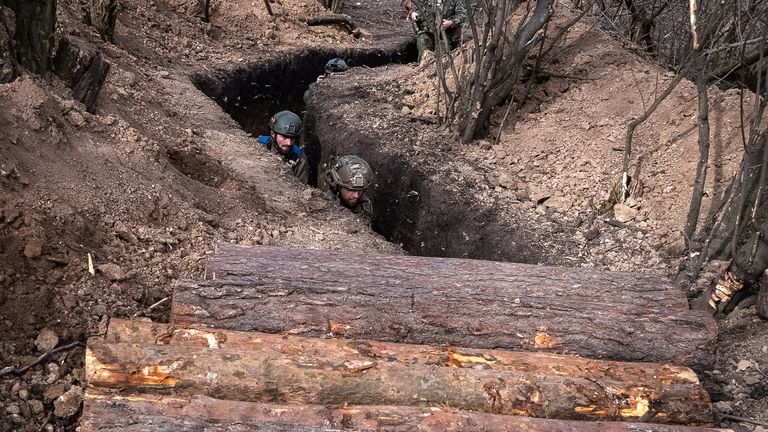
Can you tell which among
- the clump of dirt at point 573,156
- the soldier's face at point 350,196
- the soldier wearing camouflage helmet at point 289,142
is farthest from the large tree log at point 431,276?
the soldier wearing camouflage helmet at point 289,142

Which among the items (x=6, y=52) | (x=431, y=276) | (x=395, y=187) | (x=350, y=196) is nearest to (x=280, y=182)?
(x=350, y=196)

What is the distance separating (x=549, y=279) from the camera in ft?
13.2

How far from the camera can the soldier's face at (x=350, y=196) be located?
23.5 feet

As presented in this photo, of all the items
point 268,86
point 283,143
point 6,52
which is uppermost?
point 268,86

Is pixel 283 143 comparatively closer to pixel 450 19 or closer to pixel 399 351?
pixel 450 19

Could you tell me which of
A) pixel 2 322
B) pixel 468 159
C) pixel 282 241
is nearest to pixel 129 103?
pixel 282 241

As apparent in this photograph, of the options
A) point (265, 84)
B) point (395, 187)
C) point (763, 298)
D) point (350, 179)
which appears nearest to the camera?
point (763, 298)

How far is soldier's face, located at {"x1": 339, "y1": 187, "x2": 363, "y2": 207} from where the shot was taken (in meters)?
7.16

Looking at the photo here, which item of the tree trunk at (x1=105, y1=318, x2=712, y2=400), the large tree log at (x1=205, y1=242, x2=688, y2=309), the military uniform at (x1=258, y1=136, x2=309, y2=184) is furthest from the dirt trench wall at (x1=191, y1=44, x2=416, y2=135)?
the tree trunk at (x1=105, y1=318, x2=712, y2=400)

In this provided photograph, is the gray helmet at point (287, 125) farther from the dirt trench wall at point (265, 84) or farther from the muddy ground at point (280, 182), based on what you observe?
the dirt trench wall at point (265, 84)

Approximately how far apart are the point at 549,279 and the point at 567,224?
2.49 m

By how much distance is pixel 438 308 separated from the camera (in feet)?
12.1

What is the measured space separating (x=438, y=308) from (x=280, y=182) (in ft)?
12.9

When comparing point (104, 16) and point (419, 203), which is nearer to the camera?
point (419, 203)
